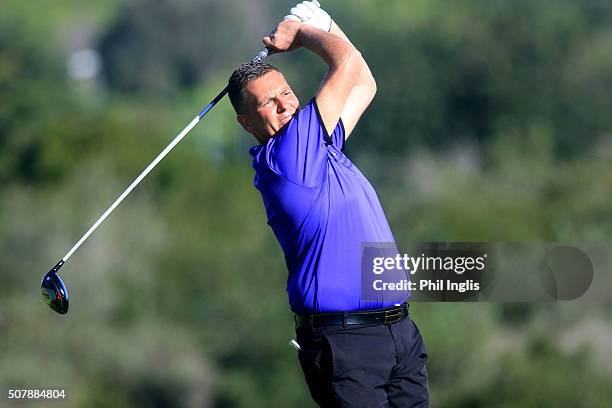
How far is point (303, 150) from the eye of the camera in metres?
5.56

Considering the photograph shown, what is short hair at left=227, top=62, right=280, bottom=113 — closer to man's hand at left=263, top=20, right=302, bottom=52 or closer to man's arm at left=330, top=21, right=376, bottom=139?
man's hand at left=263, top=20, right=302, bottom=52

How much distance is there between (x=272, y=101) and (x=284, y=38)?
395mm

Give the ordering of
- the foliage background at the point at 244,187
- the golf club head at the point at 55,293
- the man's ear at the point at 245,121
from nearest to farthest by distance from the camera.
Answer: the man's ear at the point at 245,121, the golf club head at the point at 55,293, the foliage background at the point at 244,187

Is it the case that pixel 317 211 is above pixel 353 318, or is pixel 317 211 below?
above

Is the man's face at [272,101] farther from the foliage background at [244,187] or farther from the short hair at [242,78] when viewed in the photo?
the foliage background at [244,187]

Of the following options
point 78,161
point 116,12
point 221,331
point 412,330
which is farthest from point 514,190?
point 116,12

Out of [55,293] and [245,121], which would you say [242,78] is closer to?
[245,121]

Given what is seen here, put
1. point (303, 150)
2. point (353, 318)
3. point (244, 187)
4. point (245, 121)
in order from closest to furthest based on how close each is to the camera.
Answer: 1. point (303, 150)
2. point (353, 318)
3. point (245, 121)
4. point (244, 187)

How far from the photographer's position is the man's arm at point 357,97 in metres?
6.16

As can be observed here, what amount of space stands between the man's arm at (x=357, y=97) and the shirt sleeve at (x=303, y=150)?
51 cm

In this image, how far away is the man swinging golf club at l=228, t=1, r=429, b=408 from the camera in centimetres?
561

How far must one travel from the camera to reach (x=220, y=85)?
254 ft

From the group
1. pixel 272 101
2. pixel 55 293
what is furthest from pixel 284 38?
pixel 55 293

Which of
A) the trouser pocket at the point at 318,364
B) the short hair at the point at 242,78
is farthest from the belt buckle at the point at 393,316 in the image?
the short hair at the point at 242,78
